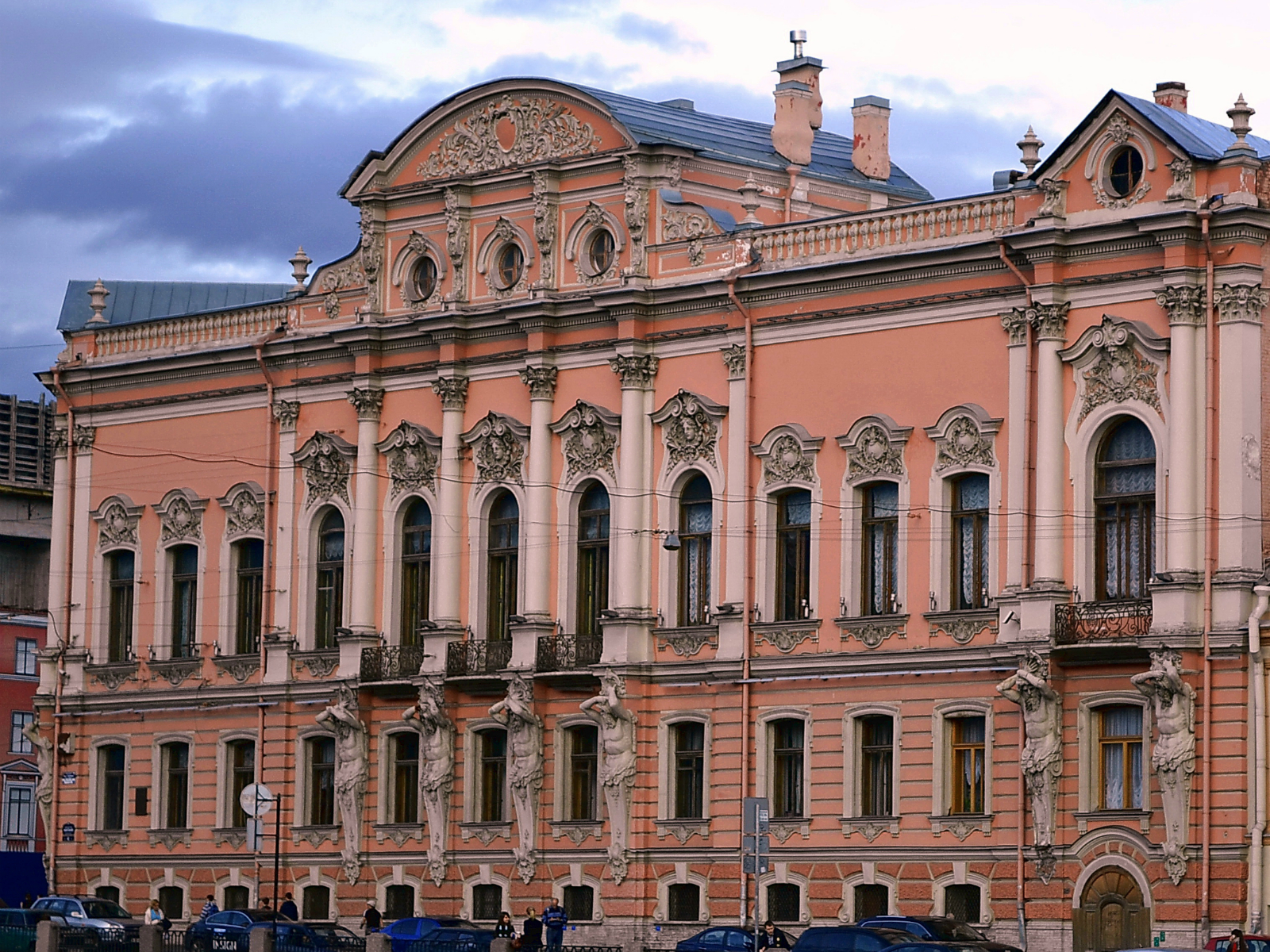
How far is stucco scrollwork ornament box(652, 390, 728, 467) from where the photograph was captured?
53469 millimetres

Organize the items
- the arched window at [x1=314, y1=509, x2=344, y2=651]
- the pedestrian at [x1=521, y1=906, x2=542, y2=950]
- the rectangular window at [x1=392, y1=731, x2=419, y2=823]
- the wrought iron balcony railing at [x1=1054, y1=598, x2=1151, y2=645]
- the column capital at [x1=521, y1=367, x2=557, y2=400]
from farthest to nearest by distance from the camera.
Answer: the arched window at [x1=314, y1=509, x2=344, y2=651] < the rectangular window at [x1=392, y1=731, x2=419, y2=823] < the column capital at [x1=521, y1=367, x2=557, y2=400] < the pedestrian at [x1=521, y1=906, x2=542, y2=950] < the wrought iron balcony railing at [x1=1054, y1=598, x2=1151, y2=645]

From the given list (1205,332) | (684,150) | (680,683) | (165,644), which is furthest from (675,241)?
(165,644)

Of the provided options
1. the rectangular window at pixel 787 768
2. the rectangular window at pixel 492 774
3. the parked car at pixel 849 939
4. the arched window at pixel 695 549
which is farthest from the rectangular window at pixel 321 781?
the parked car at pixel 849 939

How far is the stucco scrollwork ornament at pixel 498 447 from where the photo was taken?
2219 inches

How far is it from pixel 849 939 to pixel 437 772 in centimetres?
1507

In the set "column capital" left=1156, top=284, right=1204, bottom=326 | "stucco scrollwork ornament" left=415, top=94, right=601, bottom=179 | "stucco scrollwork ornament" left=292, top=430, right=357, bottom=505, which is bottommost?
"stucco scrollwork ornament" left=292, top=430, right=357, bottom=505

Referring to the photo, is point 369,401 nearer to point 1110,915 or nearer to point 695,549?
point 695,549

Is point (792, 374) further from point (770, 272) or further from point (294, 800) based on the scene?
point (294, 800)

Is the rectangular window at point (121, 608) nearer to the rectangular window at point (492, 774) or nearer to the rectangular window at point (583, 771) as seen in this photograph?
the rectangular window at point (492, 774)

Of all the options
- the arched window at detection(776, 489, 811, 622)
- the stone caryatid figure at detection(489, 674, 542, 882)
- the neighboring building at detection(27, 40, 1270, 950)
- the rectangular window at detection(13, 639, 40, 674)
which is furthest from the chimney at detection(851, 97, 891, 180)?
the rectangular window at detection(13, 639, 40, 674)

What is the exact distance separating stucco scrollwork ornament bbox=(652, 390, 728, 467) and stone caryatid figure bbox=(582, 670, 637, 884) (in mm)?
4351

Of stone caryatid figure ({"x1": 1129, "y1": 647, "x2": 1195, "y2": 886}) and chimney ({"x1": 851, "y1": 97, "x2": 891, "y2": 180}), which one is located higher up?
chimney ({"x1": 851, "y1": 97, "x2": 891, "y2": 180})

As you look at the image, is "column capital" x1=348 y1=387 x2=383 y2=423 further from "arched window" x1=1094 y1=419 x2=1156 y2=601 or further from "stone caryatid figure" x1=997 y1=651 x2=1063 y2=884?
"arched window" x1=1094 y1=419 x2=1156 y2=601

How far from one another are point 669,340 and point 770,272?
289 cm
